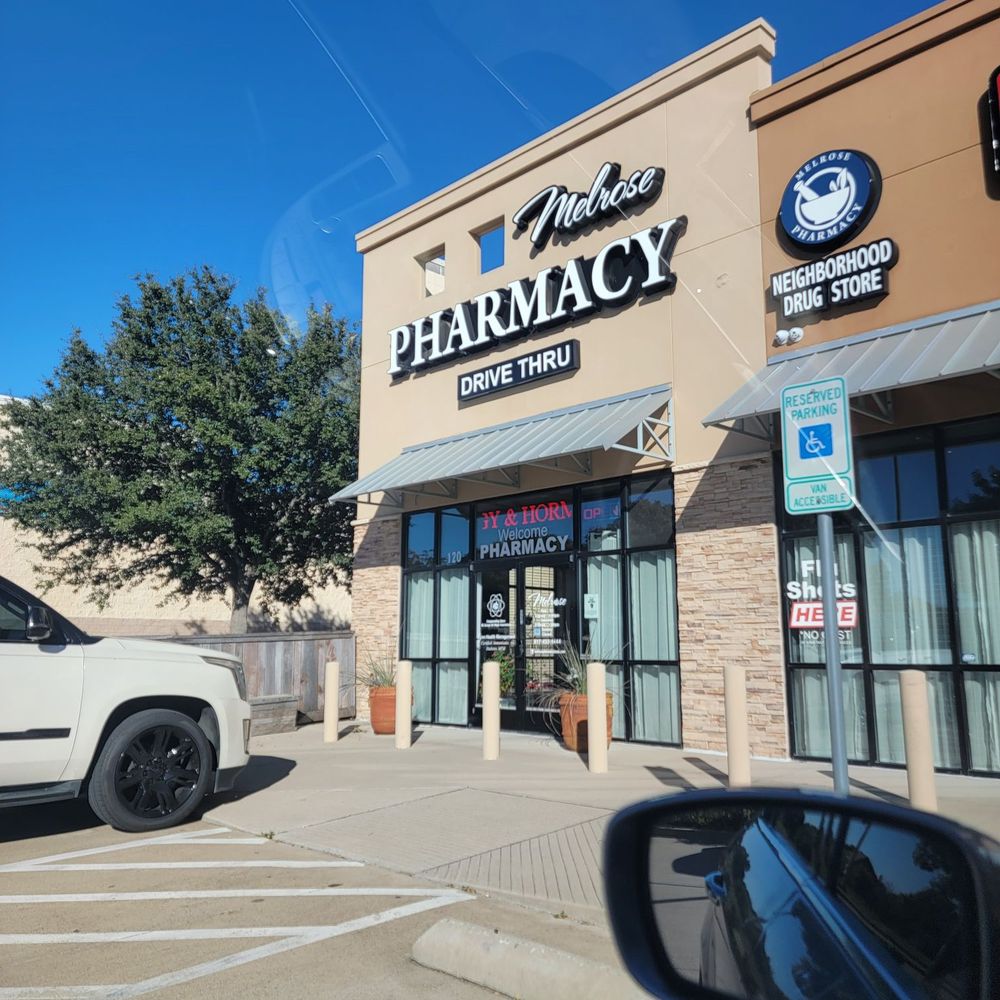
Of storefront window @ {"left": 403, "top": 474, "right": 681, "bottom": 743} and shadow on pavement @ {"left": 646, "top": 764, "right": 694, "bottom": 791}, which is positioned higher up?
storefront window @ {"left": 403, "top": 474, "right": 681, "bottom": 743}

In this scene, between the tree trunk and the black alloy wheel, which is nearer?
the black alloy wheel

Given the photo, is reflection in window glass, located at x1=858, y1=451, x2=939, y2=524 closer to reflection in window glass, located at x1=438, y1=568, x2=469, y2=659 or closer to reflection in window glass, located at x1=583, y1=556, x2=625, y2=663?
reflection in window glass, located at x1=583, y1=556, x2=625, y2=663

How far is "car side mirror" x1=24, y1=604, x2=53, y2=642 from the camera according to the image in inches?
263

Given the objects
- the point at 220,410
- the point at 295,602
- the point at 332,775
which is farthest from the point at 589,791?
the point at 295,602

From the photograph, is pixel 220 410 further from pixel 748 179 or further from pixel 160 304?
pixel 748 179

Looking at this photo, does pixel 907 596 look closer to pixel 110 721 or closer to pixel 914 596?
pixel 914 596

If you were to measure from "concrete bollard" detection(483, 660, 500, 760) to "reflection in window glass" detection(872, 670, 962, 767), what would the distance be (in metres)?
4.19

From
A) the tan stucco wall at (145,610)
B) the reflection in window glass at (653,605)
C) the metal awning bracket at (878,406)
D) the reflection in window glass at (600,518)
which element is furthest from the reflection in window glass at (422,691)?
the tan stucco wall at (145,610)

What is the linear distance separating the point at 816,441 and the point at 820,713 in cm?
640

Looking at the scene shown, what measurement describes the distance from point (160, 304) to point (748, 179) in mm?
15438

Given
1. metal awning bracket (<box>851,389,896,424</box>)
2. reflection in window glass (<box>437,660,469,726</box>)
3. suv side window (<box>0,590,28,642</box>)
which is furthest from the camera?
reflection in window glass (<box>437,660,469,726</box>)

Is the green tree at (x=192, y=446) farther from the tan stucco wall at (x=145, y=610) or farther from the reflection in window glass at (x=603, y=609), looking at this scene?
the reflection in window glass at (x=603, y=609)

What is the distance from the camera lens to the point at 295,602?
24.9 metres

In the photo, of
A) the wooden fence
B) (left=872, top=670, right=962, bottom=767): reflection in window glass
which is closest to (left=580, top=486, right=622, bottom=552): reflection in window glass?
(left=872, top=670, right=962, bottom=767): reflection in window glass
